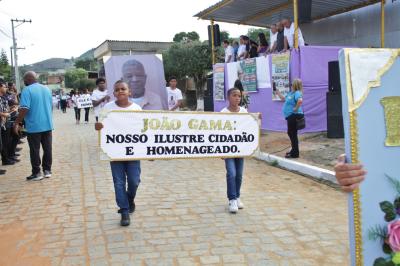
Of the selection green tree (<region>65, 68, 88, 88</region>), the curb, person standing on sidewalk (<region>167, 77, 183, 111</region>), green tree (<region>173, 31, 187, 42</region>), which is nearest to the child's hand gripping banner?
the curb

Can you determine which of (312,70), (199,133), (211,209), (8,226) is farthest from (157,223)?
(312,70)

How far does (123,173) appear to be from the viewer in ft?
16.4

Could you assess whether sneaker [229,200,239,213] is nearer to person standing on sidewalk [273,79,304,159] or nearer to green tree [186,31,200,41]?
person standing on sidewalk [273,79,304,159]

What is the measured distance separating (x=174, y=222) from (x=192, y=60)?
30602 mm

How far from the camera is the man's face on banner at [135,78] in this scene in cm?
909

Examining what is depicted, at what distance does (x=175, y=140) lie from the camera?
5445 mm

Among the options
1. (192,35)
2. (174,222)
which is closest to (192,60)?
(192,35)

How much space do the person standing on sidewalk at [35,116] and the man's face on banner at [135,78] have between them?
2.10 m

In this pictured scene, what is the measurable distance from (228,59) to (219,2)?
2.35m

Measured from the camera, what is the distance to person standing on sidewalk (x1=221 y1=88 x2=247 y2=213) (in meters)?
5.29

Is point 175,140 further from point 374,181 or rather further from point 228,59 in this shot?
point 228,59

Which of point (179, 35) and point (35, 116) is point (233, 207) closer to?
point (35, 116)

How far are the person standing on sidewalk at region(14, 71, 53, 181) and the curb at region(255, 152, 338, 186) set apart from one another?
3694 mm

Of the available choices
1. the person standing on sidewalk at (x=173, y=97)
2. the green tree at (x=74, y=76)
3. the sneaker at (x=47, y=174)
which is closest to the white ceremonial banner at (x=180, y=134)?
the sneaker at (x=47, y=174)
